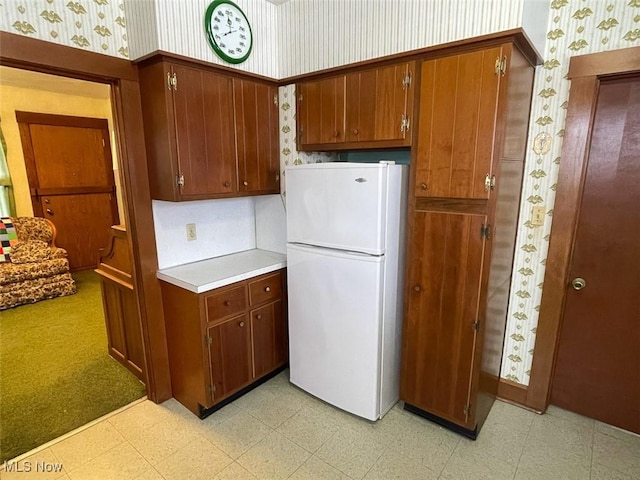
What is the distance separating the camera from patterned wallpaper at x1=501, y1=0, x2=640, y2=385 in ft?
5.80

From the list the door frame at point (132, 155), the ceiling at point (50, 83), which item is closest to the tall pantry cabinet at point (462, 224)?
the door frame at point (132, 155)

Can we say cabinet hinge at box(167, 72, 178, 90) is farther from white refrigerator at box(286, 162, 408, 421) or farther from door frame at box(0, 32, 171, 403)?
white refrigerator at box(286, 162, 408, 421)

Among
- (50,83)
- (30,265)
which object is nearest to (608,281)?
(30,265)

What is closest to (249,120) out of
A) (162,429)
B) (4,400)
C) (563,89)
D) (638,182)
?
(563,89)

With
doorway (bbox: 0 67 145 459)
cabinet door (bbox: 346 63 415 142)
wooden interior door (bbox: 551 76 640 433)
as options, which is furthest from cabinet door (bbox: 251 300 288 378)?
wooden interior door (bbox: 551 76 640 433)

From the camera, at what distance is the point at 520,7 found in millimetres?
1539

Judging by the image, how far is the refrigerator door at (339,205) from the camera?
1887mm

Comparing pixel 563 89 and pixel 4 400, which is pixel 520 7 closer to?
pixel 563 89

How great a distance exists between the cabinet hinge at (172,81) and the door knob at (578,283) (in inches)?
99.8

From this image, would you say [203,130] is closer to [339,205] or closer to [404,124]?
[339,205]

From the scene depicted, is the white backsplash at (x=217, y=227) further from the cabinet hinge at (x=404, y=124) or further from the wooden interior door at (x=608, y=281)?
the wooden interior door at (x=608, y=281)

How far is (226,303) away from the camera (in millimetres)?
2162

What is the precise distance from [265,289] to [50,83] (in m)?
4.00

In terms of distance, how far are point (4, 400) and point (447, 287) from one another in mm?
2946
